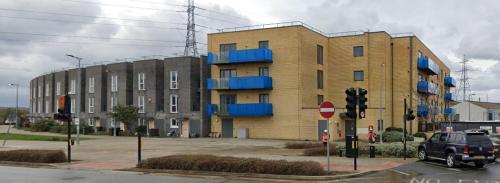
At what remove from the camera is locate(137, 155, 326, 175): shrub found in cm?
1839

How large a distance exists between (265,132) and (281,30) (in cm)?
1051

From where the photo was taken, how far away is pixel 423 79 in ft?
221

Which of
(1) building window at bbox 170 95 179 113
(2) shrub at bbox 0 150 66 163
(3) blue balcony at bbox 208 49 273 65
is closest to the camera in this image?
(2) shrub at bbox 0 150 66 163

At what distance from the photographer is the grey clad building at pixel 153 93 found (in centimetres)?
6232

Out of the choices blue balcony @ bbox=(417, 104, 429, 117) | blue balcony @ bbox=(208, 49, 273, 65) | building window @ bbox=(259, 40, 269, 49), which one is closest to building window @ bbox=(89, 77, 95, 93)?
blue balcony @ bbox=(208, 49, 273, 65)

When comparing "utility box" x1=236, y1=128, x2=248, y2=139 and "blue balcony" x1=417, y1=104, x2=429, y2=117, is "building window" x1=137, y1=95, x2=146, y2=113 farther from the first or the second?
"blue balcony" x1=417, y1=104, x2=429, y2=117

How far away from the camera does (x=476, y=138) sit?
74.8 ft

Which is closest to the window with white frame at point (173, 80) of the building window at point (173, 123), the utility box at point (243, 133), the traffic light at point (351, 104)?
the building window at point (173, 123)

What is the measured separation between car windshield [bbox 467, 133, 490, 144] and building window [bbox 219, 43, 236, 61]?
3526 cm

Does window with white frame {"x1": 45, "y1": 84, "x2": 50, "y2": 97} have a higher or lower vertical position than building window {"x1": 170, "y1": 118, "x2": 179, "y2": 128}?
higher

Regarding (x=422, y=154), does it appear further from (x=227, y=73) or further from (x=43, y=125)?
(x=43, y=125)

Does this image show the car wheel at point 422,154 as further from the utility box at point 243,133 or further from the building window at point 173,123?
the building window at point 173,123

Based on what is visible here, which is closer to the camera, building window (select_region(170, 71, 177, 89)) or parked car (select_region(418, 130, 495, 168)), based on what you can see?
parked car (select_region(418, 130, 495, 168))

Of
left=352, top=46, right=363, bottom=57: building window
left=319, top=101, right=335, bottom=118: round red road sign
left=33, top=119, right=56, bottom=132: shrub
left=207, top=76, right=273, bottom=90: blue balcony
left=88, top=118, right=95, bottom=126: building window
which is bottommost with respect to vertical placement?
left=33, top=119, right=56, bottom=132: shrub
